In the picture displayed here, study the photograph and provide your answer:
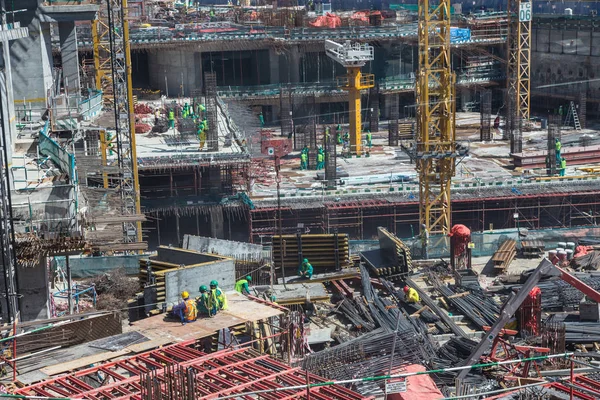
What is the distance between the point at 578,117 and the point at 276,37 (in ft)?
63.9

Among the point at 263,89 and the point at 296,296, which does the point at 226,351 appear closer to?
the point at 296,296

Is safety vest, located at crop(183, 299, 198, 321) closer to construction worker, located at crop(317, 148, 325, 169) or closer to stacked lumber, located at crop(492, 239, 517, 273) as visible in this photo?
stacked lumber, located at crop(492, 239, 517, 273)

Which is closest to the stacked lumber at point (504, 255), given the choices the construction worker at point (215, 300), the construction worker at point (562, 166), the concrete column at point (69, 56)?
the construction worker at point (562, 166)

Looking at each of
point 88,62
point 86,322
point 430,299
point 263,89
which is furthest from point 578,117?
point 86,322

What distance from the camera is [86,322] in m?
21.2

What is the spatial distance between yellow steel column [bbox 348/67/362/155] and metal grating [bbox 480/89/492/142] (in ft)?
25.7

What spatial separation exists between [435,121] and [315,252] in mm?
8503

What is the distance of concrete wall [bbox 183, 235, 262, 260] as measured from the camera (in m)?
34.8

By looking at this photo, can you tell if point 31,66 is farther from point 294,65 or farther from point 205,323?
point 294,65

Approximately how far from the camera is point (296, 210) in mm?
44406

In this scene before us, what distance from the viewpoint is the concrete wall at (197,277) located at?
25.0 metres

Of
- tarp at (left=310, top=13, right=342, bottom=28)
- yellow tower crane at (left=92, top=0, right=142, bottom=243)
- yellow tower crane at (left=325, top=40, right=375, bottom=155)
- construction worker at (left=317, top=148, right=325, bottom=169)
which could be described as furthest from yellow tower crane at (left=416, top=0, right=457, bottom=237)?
tarp at (left=310, top=13, right=342, bottom=28)

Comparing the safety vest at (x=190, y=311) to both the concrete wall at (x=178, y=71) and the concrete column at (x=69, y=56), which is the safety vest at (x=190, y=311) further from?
the concrete wall at (x=178, y=71)

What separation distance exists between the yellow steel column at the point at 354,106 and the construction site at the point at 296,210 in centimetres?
12
